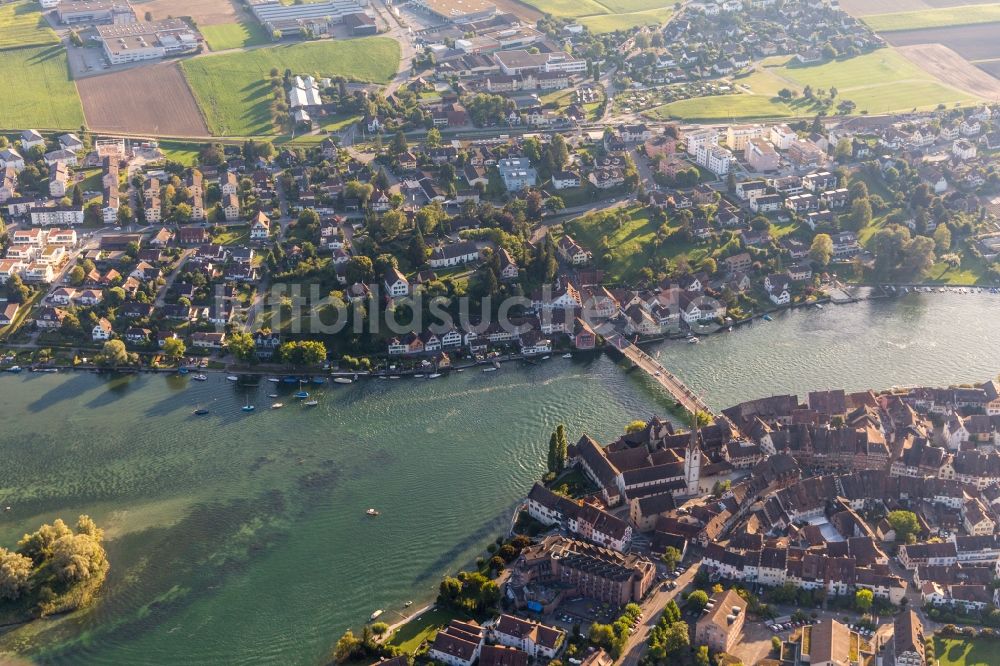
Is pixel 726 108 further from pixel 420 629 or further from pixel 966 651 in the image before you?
pixel 420 629

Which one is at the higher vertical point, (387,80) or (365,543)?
(387,80)

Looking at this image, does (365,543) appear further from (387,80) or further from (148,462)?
(387,80)

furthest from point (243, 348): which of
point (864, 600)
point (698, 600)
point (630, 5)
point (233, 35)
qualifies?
point (630, 5)

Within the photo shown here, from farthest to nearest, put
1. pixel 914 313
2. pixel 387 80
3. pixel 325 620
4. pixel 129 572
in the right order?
1. pixel 387 80
2. pixel 914 313
3. pixel 129 572
4. pixel 325 620

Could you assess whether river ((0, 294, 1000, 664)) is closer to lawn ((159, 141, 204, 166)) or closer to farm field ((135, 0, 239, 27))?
lawn ((159, 141, 204, 166))

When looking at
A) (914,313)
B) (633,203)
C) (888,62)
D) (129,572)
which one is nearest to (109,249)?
(129,572)

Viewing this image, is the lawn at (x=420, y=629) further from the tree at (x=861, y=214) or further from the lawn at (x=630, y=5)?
the lawn at (x=630, y=5)

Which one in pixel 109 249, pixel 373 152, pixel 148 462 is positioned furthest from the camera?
pixel 373 152
